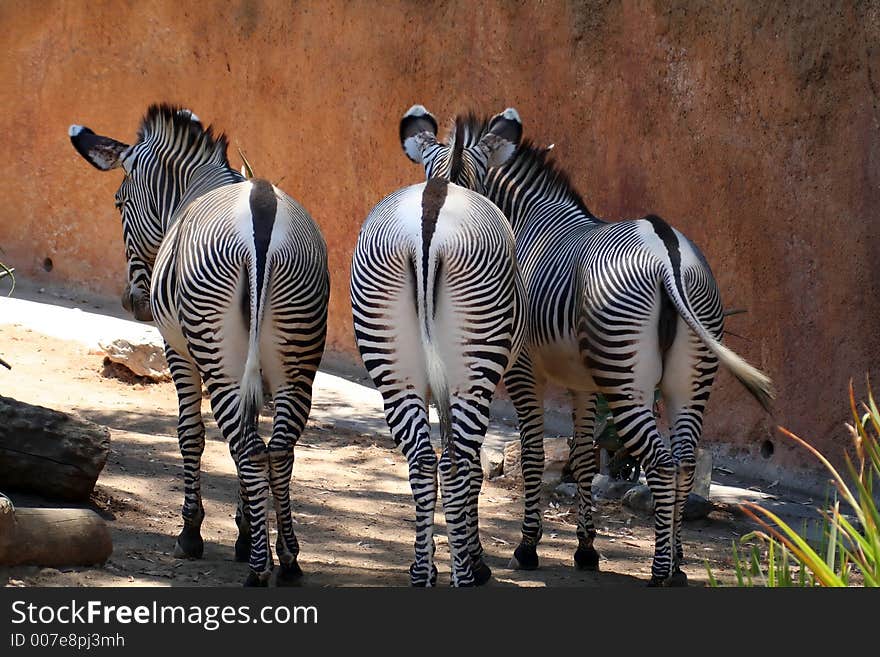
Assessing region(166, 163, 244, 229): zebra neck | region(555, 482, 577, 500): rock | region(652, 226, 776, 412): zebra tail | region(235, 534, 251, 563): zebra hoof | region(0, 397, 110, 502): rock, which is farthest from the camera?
region(555, 482, 577, 500): rock

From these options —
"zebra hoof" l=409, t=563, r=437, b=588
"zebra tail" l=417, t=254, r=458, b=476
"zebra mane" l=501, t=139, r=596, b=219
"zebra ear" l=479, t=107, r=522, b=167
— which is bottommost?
"zebra hoof" l=409, t=563, r=437, b=588

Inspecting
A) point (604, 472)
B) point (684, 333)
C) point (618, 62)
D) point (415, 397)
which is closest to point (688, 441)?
point (684, 333)

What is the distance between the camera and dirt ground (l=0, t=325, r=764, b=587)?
5.77 metres

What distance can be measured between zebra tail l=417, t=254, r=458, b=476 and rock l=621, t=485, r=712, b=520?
333cm

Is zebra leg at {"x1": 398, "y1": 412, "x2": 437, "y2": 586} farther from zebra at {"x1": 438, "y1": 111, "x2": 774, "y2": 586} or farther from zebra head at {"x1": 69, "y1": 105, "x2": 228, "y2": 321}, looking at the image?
zebra head at {"x1": 69, "y1": 105, "x2": 228, "y2": 321}

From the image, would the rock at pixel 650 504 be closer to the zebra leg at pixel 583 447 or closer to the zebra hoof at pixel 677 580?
the zebra leg at pixel 583 447

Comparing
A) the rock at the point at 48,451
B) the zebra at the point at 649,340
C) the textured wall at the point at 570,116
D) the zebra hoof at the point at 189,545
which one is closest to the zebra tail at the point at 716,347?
the zebra at the point at 649,340

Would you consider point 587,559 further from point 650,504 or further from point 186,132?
point 186,132

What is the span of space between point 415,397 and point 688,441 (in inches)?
60.9

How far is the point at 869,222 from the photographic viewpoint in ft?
26.5

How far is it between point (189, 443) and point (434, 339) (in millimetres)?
1893

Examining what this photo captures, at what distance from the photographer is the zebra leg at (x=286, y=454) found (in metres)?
5.33

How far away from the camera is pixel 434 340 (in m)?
4.91

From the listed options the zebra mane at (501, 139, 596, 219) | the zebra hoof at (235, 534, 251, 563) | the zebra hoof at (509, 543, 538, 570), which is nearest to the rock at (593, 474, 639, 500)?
the zebra hoof at (509, 543, 538, 570)
